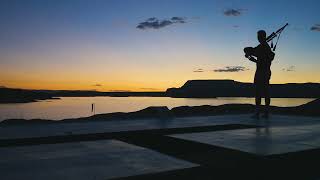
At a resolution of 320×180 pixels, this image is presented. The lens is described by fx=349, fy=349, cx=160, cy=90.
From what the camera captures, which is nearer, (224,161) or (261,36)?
(224,161)

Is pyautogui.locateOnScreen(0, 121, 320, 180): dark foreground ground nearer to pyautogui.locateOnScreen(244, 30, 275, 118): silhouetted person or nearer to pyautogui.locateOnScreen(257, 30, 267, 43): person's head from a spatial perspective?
pyautogui.locateOnScreen(244, 30, 275, 118): silhouetted person

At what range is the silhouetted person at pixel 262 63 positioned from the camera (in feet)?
32.7

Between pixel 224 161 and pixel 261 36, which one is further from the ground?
pixel 261 36

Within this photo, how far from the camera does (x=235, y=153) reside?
4527mm

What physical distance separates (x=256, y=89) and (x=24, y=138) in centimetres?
667

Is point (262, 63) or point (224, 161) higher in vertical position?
point (262, 63)

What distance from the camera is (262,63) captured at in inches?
393

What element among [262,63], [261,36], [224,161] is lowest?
[224,161]

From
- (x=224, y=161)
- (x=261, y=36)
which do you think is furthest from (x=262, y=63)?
(x=224, y=161)

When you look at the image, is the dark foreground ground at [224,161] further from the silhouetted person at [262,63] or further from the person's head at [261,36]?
the person's head at [261,36]

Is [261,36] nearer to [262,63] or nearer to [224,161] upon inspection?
[262,63]

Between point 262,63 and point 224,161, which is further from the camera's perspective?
point 262,63

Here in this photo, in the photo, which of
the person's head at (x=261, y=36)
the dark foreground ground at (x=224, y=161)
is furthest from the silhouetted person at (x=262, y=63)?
the dark foreground ground at (x=224, y=161)

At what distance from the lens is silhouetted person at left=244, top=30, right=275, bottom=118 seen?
9953 millimetres
